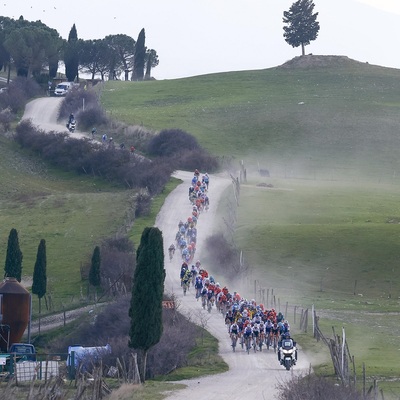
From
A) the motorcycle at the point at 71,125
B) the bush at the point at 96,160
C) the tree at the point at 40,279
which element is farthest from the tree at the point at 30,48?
the tree at the point at 40,279

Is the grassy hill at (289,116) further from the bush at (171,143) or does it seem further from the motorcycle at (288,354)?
the motorcycle at (288,354)

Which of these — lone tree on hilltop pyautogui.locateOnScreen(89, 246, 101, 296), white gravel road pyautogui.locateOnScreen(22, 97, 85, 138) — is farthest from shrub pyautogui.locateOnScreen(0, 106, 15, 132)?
lone tree on hilltop pyautogui.locateOnScreen(89, 246, 101, 296)

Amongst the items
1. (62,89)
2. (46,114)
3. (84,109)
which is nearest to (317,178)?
(84,109)

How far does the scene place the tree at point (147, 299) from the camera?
4800 cm

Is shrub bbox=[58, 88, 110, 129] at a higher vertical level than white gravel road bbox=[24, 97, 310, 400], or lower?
higher

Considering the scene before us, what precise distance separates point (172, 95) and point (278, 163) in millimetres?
48611

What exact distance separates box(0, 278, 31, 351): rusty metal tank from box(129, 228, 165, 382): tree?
959 centimetres

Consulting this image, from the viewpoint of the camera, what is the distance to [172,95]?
190 meters

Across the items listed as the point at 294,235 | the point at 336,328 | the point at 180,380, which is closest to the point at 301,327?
the point at 336,328

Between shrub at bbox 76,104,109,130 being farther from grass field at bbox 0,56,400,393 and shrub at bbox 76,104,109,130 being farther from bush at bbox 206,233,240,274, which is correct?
bush at bbox 206,233,240,274

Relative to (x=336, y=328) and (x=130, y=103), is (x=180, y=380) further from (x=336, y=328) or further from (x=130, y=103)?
(x=130, y=103)

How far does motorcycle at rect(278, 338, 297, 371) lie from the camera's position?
49812 mm

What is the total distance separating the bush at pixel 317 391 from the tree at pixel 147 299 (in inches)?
338

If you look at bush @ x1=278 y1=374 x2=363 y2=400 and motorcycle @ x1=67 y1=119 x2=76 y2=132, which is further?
motorcycle @ x1=67 y1=119 x2=76 y2=132
